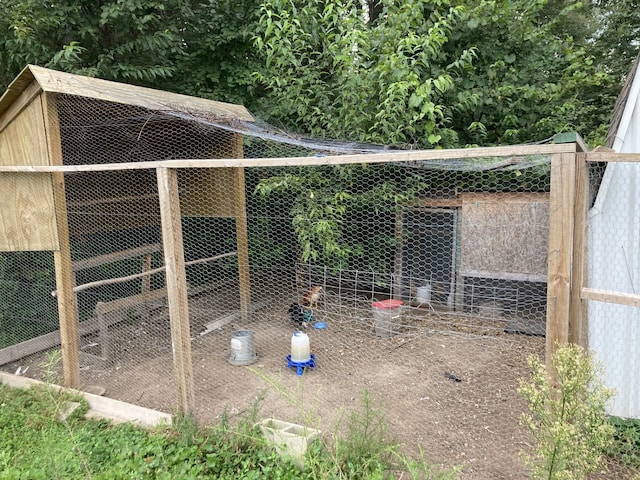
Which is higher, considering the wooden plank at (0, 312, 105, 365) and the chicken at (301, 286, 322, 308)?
the chicken at (301, 286, 322, 308)

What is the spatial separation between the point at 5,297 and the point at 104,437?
2.55 metres

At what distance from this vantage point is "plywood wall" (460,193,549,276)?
14.7 ft

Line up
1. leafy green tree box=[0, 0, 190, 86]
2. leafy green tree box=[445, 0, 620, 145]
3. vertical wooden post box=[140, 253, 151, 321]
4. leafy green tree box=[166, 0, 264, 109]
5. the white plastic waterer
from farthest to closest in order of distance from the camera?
leafy green tree box=[166, 0, 264, 109]
leafy green tree box=[445, 0, 620, 145]
vertical wooden post box=[140, 253, 151, 321]
leafy green tree box=[0, 0, 190, 86]
the white plastic waterer

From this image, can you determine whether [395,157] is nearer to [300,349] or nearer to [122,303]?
[300,349]

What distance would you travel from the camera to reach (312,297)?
16.2 ft

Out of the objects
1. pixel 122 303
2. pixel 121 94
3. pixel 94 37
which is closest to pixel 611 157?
pixel 121 94

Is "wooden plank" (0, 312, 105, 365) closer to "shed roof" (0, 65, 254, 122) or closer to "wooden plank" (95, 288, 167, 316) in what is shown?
"wooden plank" (95, 288, 167, 316)

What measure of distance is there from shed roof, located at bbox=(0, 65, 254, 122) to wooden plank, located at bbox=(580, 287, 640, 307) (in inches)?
119

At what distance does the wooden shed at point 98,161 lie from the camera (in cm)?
322

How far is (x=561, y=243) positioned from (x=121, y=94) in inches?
123

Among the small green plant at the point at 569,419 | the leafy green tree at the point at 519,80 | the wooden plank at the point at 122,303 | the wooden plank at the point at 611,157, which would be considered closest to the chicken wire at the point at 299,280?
the wooden plank at the point at 122,303

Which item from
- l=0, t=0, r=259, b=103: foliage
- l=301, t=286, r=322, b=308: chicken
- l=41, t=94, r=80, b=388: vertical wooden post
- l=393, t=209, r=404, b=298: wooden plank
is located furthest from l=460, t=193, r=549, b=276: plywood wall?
l=41, t=94, r=80, b=388: vertical wooden post

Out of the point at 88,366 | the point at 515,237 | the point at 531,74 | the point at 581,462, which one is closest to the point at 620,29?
the point at 531,74

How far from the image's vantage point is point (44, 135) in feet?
10.7
